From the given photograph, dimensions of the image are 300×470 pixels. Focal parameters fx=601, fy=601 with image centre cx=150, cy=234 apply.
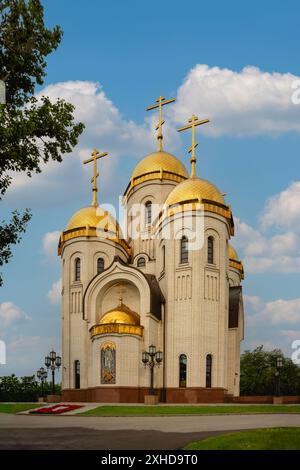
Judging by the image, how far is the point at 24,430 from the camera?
1653 centimetres

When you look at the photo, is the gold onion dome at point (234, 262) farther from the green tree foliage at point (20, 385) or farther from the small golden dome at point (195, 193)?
the green tree foliage at point (20, 385)

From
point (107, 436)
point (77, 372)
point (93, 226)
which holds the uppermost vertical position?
point (93, 226)

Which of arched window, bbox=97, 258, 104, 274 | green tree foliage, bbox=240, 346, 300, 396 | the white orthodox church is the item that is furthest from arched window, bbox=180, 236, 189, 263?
green tree foliage, bbox=240, 346, 300, 396

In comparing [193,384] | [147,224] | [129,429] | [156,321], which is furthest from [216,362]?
[129,429]

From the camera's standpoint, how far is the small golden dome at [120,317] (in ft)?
119

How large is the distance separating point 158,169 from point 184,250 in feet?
33.3

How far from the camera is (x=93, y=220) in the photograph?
42156mm

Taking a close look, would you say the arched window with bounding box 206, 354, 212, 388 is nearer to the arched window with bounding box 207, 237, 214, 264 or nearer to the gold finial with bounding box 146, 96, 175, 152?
the arched window with bounding box 207, 237, 214, 264

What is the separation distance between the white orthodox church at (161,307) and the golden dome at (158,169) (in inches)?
181

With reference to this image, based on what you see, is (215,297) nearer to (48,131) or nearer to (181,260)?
(181,260)

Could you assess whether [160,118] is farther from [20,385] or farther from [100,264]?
A: [20,385]

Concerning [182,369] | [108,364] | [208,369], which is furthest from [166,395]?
[108,364]

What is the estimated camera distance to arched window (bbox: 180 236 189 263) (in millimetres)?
36656

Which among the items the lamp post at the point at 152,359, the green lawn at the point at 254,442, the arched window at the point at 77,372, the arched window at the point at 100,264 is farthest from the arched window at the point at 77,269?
the green lawn at the point at 254,442
